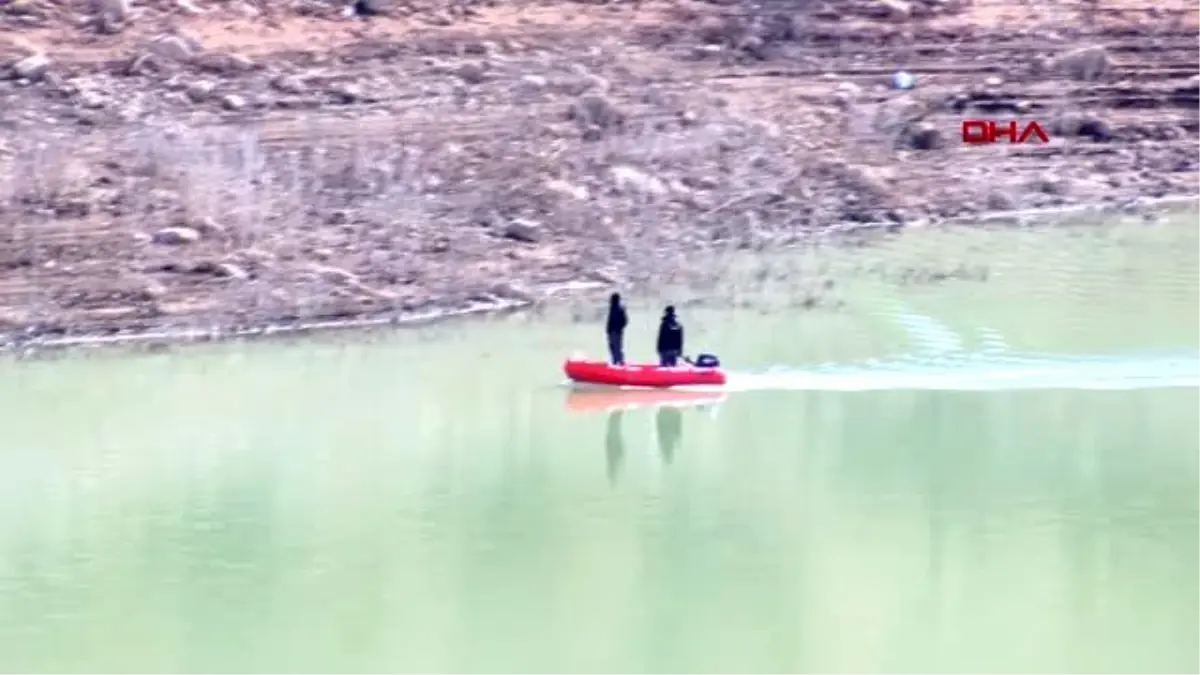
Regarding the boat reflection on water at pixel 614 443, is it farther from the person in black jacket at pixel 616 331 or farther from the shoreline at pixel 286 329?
the shoreline at pixel 286 329

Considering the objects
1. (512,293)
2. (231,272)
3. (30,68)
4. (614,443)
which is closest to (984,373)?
(614,443)

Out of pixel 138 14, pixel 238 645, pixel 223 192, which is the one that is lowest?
pixel 238 645

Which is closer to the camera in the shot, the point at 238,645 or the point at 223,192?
the point at 238,645

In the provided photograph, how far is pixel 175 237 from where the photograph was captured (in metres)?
30.2

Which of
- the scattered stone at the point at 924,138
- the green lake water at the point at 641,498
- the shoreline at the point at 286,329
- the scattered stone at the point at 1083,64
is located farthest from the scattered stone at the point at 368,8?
the scattered stone at the point at 1083,64

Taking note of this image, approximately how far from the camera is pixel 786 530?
18344 millimetres

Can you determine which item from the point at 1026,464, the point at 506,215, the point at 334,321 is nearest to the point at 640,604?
the point at 1026,464

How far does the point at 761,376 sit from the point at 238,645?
31.9 ft

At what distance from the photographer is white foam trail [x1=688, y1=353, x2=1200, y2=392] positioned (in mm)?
23844

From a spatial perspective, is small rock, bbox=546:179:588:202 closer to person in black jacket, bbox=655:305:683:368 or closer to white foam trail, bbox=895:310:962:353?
white foam trail, bbox=895:310:962:353

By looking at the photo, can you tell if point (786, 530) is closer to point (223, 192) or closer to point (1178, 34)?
point (223, 192)

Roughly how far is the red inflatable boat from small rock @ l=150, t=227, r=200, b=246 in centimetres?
730

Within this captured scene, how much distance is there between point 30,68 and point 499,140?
5742 mm

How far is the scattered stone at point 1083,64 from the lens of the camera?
3706cm
